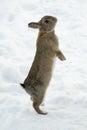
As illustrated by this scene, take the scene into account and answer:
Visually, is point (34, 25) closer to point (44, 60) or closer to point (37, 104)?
point (44, 60)

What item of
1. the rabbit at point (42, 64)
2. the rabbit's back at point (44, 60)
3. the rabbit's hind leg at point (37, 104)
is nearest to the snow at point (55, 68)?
the rabbit's hind leg at point (37, 104)

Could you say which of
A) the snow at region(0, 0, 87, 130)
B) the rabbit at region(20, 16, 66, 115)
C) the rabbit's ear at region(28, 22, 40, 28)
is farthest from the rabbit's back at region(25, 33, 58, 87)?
the snow at region(0, 0, 87, 130)

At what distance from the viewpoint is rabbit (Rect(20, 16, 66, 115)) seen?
563 centimetres

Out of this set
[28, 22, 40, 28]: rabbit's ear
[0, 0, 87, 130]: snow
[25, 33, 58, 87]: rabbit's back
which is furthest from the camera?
[28, 22, 40, 28]: rabbit's ear

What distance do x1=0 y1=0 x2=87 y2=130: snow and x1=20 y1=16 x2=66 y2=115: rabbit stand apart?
0.29m

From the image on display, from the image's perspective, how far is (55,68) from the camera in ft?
24.3

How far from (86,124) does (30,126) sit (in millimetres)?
682

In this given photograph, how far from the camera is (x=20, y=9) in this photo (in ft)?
31.9

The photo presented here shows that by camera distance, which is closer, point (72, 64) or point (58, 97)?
point (58, 97)

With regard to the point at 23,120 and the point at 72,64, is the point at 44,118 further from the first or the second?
the point at 72,64

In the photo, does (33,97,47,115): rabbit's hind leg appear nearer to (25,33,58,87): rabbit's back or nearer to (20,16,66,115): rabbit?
(20,16,66,115): rabbit

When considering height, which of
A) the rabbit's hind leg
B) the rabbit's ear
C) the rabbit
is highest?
the rabbit's ear

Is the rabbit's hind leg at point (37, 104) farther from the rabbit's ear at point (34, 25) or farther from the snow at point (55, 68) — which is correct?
the rabbit's ear at point (34, 25)

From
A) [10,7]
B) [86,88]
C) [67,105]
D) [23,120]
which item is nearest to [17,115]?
[23,120]
